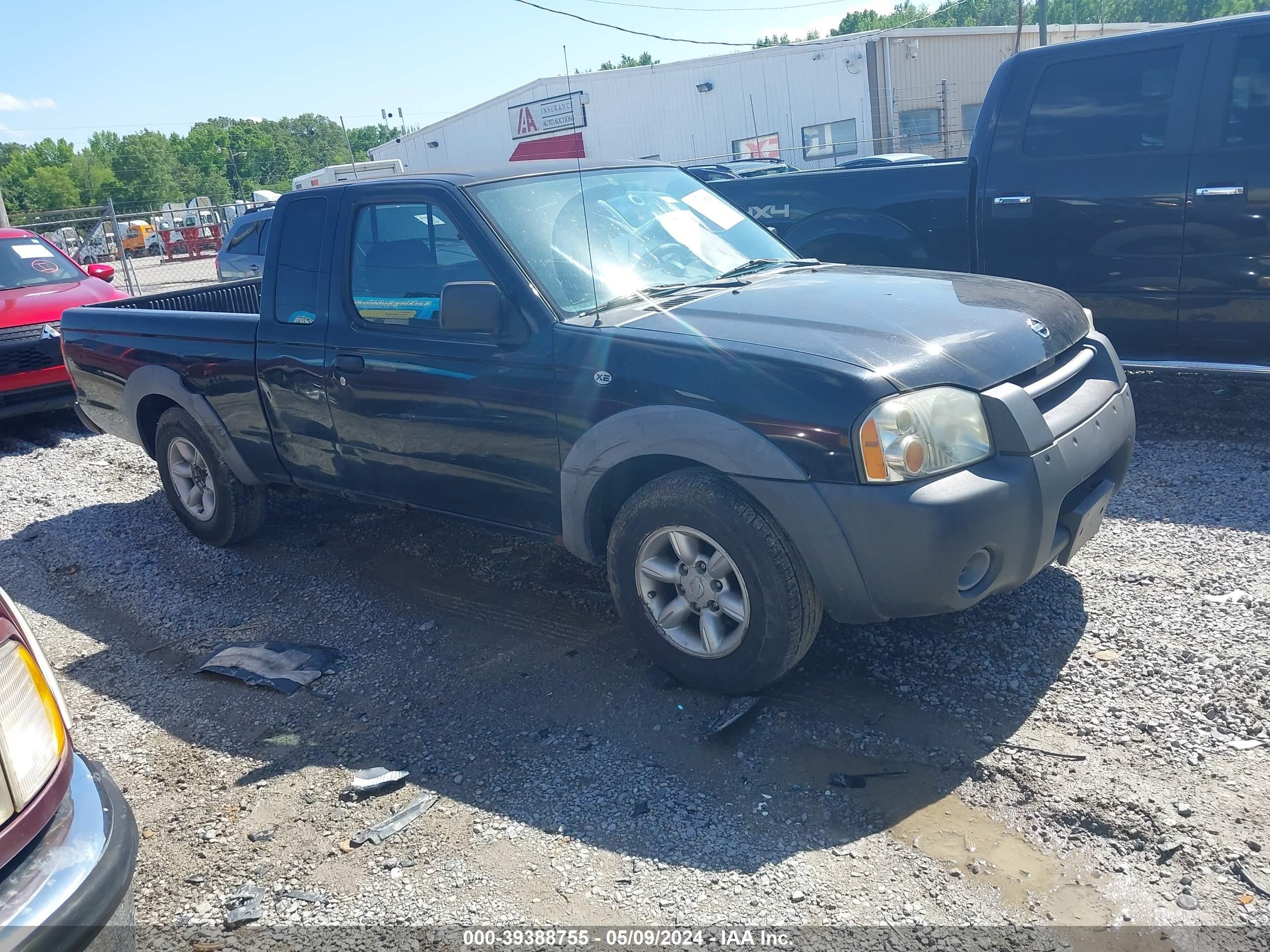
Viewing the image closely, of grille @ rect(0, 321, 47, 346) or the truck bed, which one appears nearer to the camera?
the truck bed

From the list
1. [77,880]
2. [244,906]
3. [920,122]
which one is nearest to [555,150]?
[244,906]

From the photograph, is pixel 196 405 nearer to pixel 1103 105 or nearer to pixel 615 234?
pixel 615 234

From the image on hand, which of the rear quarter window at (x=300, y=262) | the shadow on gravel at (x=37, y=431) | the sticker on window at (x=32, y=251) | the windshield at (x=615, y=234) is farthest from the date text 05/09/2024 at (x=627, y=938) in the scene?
the sticker on window at (x=32, y=251)

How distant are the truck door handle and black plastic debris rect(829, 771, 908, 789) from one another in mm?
2625

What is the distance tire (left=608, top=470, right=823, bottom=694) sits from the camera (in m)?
3.33

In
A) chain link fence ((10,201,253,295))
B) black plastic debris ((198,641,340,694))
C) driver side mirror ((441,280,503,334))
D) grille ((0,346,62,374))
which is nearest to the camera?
driver side mirror ((441,280,503,334))

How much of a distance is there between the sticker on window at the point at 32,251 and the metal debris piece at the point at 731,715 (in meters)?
9.51

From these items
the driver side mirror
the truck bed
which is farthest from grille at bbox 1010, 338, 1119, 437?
the truck bed

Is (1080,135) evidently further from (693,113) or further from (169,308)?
(693,113)

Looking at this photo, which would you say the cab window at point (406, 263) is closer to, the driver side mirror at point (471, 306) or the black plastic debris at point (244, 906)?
the driver side mirror at point (471, 306)

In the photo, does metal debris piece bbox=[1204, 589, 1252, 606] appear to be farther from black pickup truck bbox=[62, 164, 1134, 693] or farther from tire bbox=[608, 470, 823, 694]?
tire bbox=[608, 470, 823, 694]

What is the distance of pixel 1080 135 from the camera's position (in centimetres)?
603

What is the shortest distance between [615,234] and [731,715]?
2.04 meters

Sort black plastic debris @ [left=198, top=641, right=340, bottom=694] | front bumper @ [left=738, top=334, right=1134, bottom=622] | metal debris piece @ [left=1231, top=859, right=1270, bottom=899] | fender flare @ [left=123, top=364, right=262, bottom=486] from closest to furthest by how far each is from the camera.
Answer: metal debris piece @ [left=1231, top=859, right=1270, bottom=899] < front bumper @ [left=738, top=334, right=1134, bottom=622] < black plastic debris @ [left=198, top=641, right=340, bottom=694] < fender flare @ [left=123, top=364, right=262, bottom=486]
